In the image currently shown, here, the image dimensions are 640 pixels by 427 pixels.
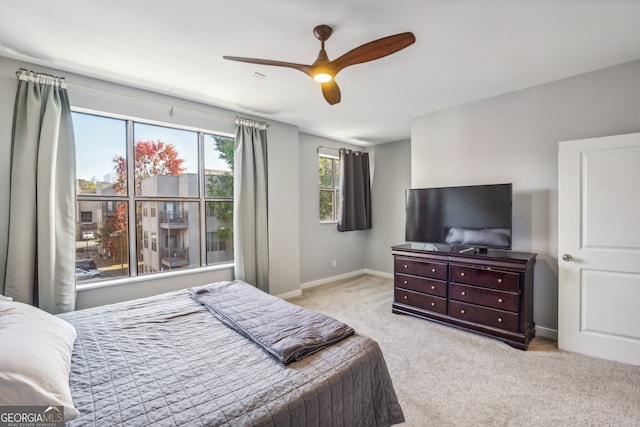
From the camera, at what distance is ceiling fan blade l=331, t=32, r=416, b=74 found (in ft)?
5.57

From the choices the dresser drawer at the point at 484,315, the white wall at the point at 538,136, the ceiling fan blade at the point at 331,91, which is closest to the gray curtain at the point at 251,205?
the ceiling fan blade at the point at 331,91

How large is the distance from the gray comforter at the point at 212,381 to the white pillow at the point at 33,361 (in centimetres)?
8

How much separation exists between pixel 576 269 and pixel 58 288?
4614 millimetres

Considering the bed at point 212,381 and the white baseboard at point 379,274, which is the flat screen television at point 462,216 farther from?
the bed at point 212,381

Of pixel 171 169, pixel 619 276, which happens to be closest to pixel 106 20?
pixel 171 169

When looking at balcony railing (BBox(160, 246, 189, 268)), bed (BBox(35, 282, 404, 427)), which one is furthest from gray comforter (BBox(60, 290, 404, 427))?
balcony railing (BBox(160, 246, 189, 268))

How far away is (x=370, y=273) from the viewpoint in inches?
225

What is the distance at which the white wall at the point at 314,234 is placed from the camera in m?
4.80

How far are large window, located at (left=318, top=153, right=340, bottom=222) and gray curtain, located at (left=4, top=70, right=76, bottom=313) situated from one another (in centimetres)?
347

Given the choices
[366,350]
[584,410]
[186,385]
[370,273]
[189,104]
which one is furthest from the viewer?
[370,273]

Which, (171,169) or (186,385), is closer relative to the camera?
(186,385)

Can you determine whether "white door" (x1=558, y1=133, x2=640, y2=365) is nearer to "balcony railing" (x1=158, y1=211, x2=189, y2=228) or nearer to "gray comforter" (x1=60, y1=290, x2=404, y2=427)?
"gray comforter" (x1=60, y1=290, x2=404, y2=427)

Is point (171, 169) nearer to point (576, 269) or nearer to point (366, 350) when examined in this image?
point (366, 350)

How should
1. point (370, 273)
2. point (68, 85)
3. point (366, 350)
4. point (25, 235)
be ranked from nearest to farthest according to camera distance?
1. point (366, 350)
2. point (25, 235)
3. point (68, 85)
4. point (370, 273)
